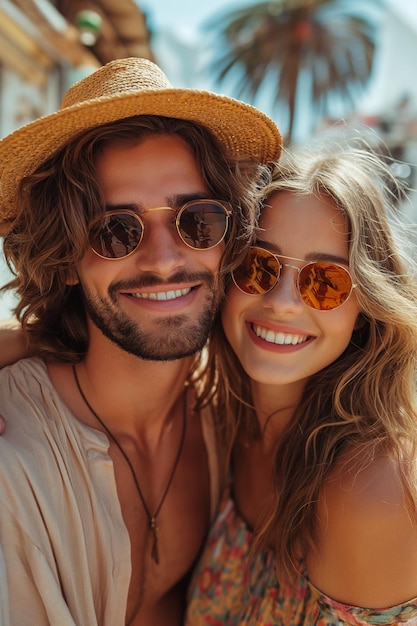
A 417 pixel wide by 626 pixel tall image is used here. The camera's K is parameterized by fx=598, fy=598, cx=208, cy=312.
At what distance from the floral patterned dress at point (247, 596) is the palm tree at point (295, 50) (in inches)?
457

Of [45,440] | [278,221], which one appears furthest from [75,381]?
[278,221]

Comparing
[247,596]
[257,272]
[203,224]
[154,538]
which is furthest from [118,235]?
[247,596]

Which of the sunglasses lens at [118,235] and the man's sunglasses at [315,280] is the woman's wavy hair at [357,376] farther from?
the sunglasses lens at [118,235]

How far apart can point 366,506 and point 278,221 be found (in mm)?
976

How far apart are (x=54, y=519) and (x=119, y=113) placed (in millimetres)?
1325

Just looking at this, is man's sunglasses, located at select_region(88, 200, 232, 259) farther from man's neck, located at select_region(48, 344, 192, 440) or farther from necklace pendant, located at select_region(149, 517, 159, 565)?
necklace pendant, located at select_region(149, 517, 159, 565)

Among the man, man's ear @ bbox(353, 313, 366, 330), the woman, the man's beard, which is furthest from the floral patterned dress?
man's ear @ bbox(353, 313, 366, 330)

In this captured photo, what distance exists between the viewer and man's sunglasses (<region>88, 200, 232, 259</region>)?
2.08 metres

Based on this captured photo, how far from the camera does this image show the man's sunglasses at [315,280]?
200 centimetres

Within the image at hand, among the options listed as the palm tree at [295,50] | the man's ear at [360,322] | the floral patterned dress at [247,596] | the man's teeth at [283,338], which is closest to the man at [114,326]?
the floral patterned dress at [247,596]

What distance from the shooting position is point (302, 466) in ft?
6.98

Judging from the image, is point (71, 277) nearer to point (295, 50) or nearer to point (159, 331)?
point (159, 331)

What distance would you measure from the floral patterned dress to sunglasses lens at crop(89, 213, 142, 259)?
112cm

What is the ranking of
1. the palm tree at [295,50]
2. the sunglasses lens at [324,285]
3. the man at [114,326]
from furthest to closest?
the palm tree at [295,50] → the sunglasses lens at [324,285] → the man at [114,326]
